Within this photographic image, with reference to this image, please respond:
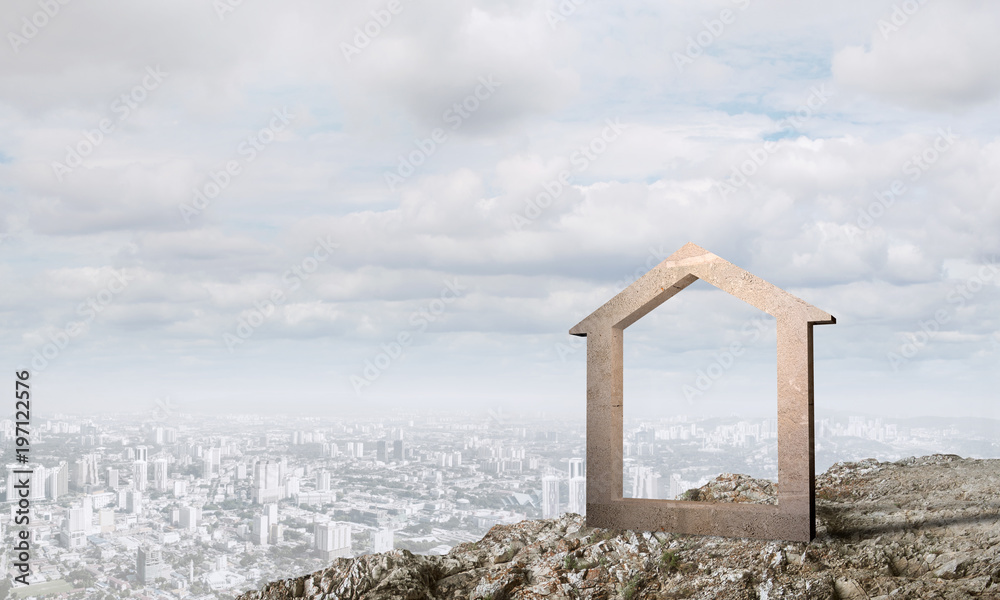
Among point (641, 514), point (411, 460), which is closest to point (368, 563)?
point (641, 514)

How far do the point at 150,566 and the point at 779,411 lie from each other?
46.1 ft

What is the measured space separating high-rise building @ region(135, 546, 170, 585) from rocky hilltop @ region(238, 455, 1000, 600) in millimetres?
6787

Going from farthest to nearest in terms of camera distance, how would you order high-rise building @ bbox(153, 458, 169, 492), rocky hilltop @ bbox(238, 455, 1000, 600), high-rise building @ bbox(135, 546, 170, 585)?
high-rise building @ bbox(153, 458, 169, 492), high-rise building @ bbox(135, 546, 170, 585), rocky hilltop @ bbox(238, 455, 1000, 600)

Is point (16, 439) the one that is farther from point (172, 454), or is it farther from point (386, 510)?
point (172, 454)

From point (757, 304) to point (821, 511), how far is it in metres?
3.69

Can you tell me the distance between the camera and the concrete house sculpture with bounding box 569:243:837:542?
1008 centimetres

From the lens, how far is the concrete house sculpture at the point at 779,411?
33.1ft

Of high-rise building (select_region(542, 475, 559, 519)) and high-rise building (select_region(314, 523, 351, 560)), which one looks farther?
high-rise building (select_region(314, 523, 351, 560))

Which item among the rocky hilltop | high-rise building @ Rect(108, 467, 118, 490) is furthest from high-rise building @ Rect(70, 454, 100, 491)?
the rocky hilltop

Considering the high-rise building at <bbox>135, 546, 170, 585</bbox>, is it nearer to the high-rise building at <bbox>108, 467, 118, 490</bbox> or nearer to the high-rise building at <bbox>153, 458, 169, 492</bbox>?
the high-rise building at <bbox>108, 467, 118, 490</bbox>

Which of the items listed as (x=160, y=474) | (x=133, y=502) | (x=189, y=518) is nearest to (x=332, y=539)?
(x=189, y=518)

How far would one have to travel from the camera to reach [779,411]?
33.4ft

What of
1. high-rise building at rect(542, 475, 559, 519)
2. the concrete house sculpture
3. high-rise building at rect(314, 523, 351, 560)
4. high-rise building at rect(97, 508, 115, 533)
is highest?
the concrete house sculpture

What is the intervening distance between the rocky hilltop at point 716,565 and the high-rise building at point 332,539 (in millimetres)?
4832
